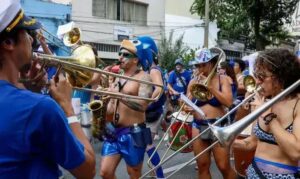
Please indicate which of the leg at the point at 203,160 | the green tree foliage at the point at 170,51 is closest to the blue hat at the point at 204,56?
the leg at the point at 203,160

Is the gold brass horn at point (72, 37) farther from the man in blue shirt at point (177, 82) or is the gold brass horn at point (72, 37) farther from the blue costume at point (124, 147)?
the man in blue shirt at point (177, 82)

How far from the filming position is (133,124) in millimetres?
4895

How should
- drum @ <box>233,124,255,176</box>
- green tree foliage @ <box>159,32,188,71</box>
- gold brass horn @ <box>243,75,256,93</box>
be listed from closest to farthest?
drum @ <box>233,124,255,176</box>, gold brass horn @ <box>243,75,256,93</box>, green tree foliage @ <box>159,32,188,71</box>

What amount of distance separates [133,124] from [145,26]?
69.0ft

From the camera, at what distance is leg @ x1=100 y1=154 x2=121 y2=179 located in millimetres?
4672

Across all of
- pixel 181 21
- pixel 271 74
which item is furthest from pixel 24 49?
pixel 181 21

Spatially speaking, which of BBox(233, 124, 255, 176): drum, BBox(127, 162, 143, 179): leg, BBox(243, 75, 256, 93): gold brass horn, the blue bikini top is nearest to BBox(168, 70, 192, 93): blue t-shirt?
BBox(243, 75, 256, 93): gold brass horn

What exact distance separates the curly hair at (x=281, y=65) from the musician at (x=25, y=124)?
1.66 meters

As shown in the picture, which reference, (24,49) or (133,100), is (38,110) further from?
(133,100)

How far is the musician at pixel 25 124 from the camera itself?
1.71 m

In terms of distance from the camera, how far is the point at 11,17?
174cm

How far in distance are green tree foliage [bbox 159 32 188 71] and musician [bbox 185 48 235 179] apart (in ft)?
65.0

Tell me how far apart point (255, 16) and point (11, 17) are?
27467 millimetres

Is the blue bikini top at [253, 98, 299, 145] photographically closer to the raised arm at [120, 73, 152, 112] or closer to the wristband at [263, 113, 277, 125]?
the wristband at [263, 113, 277, 125]
